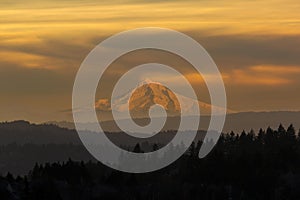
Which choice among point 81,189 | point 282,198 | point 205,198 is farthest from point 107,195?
point 282,198

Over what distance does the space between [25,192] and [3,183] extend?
3.77m

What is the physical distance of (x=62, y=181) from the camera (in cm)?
19300

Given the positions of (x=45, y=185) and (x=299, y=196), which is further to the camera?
(x=299, y=196)

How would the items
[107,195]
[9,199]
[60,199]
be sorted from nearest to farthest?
1. [9,199]
2. [60,199]
3. [107,195]

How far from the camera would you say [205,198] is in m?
199

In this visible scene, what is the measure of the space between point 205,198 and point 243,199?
20.8 ft

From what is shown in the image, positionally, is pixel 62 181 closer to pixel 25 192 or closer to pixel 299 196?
pixel 25 192

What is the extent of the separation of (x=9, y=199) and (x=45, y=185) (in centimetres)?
1865

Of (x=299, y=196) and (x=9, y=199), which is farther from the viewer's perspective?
(x=299, y=196)

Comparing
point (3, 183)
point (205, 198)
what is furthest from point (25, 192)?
point (205, 198)

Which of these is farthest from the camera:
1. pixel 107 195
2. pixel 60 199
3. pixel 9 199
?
pixel 107 195

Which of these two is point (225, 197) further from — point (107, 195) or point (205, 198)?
point (107, 195)

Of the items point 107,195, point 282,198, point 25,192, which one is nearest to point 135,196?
point 107,195

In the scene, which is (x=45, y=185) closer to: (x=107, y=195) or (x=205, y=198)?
(x=107, y=195)
